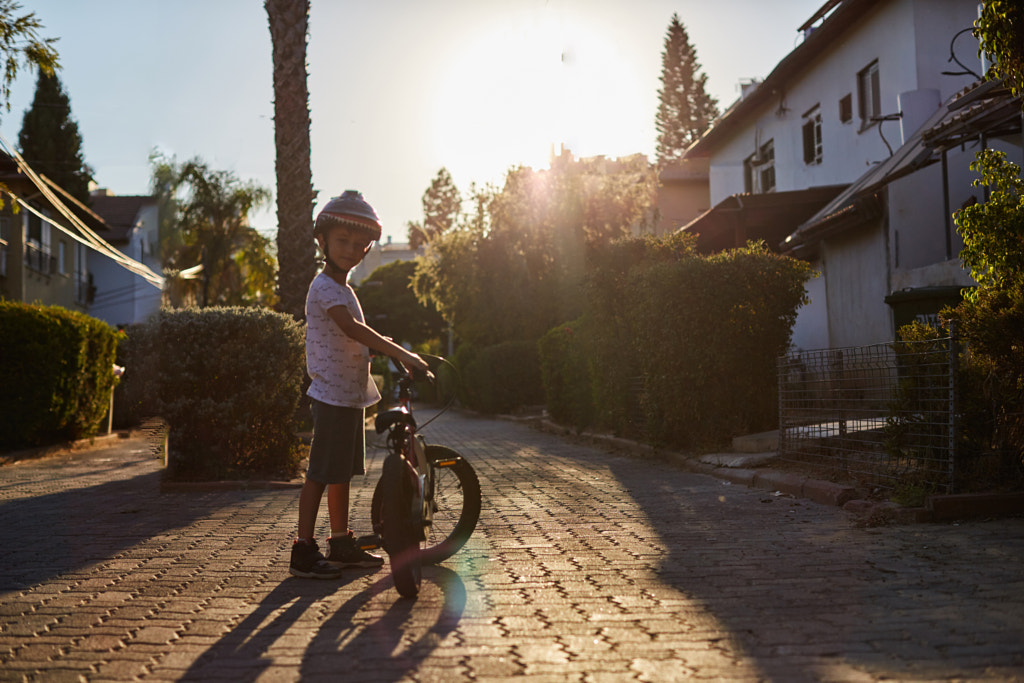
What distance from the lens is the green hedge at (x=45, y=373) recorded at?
14.1 m

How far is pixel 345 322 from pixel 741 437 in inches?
257

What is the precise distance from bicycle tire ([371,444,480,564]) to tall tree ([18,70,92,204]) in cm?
4339

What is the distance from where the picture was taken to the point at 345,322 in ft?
16.4

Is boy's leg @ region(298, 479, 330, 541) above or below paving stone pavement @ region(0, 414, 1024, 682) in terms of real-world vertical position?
above

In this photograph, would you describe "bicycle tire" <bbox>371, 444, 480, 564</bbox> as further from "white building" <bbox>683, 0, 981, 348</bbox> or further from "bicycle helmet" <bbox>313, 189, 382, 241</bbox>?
"white building" <bbox>683, 0, 981, 348</bbox>

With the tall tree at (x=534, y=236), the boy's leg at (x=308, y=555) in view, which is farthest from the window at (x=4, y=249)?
the boy's leg at (x=308, y=555)

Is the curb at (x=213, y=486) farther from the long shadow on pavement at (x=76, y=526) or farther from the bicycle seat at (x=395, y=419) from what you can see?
the bicycle seat at (x=395, y=419)

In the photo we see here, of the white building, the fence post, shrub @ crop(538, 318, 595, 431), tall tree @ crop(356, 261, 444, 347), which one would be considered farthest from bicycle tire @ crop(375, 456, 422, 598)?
tall tree @ crop(356, 261, 444, 347)

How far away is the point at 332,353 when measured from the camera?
5.17 metres

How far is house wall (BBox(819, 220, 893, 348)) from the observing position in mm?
16234

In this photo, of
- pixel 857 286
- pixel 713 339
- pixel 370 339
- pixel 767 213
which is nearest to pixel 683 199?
pixel 767 213

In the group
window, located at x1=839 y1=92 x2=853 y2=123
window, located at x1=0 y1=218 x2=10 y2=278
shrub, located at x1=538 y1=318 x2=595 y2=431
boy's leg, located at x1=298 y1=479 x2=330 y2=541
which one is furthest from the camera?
window, located at x1=0 y1=218 x2=10 y2=278

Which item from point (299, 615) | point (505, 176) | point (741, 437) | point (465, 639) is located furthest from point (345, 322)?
point (505, 176)

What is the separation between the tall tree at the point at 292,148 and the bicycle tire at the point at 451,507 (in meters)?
8.95
